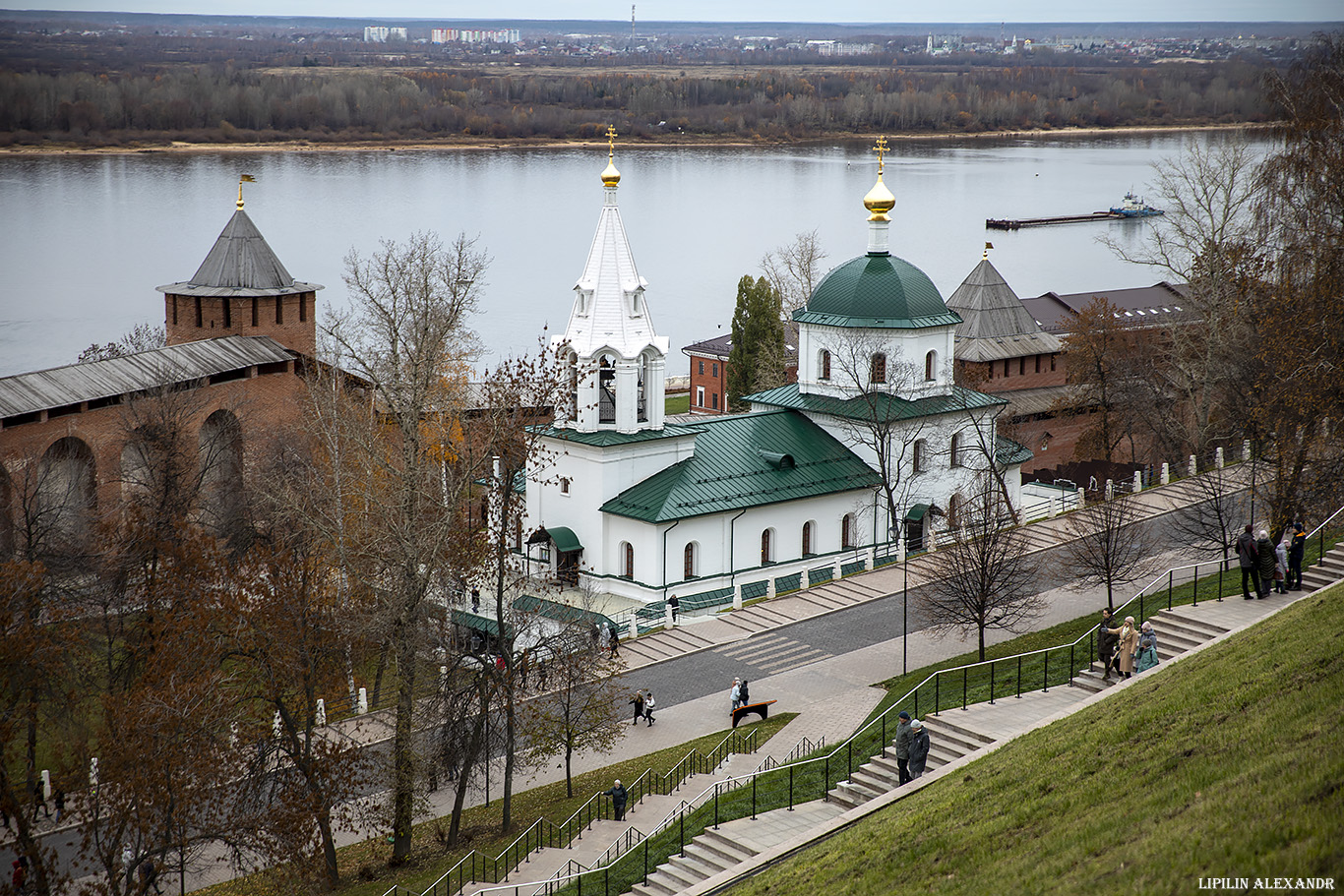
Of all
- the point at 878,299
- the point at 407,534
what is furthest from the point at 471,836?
the point at 878,299

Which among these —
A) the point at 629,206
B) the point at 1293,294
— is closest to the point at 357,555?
the point at 1293,294

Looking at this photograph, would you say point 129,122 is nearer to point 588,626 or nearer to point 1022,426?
point 1022,426

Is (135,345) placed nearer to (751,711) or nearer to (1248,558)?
(751,711)

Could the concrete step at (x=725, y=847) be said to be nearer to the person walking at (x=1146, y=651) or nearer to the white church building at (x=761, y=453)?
the person walking at (x=1146, y=651)

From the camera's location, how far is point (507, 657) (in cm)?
2005

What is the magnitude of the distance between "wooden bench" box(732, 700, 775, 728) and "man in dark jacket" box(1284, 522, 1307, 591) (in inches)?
319

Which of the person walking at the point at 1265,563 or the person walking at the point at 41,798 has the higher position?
the person walking at the point at 1265,563

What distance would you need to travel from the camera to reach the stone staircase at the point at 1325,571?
20.1 meters

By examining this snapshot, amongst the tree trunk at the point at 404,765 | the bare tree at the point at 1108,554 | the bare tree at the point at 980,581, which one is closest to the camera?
the tree trunk at the point at 404,765

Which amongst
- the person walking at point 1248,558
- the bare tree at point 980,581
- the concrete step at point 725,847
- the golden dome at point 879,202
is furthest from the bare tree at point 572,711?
the golden dome at point 879,202

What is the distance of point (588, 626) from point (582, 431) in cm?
867

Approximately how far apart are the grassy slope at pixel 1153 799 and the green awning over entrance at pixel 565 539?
15255 mm

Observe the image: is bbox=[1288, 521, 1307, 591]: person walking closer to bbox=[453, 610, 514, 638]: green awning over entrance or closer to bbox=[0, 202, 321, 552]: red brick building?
bbox=[453, 610, 514, 638]: green awning over entrance

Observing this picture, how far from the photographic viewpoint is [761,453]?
3183 centimetres
